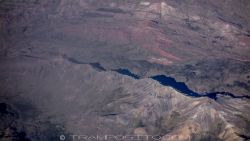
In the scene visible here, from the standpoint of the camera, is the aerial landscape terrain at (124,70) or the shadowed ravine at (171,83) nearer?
the aerial landscape terrain at (124,70)

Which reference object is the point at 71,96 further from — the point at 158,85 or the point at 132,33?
the point at 132,33

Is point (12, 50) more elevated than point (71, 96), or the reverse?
point (12, 50)

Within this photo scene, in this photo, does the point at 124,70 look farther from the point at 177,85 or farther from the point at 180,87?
the point at 180,87

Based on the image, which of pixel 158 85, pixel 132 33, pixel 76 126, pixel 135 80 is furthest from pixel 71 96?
pixel 132 33

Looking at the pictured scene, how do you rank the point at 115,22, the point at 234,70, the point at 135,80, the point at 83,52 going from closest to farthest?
the point at 135,80, the point at 234,70, the point at 83,52, the point at 115,22

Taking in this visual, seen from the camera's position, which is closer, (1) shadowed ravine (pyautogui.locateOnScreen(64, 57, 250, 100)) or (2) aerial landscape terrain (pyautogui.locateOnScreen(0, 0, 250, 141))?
(2) aerial landscape terrain (pyautogui.locateOnScreen(0, 0, 250, 141))

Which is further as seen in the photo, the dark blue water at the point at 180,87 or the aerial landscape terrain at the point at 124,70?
the dark blue water at the point at 180,87

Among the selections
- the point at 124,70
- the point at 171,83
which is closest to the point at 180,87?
the point at 171,83

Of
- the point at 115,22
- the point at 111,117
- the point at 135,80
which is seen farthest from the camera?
the point at 115,22
